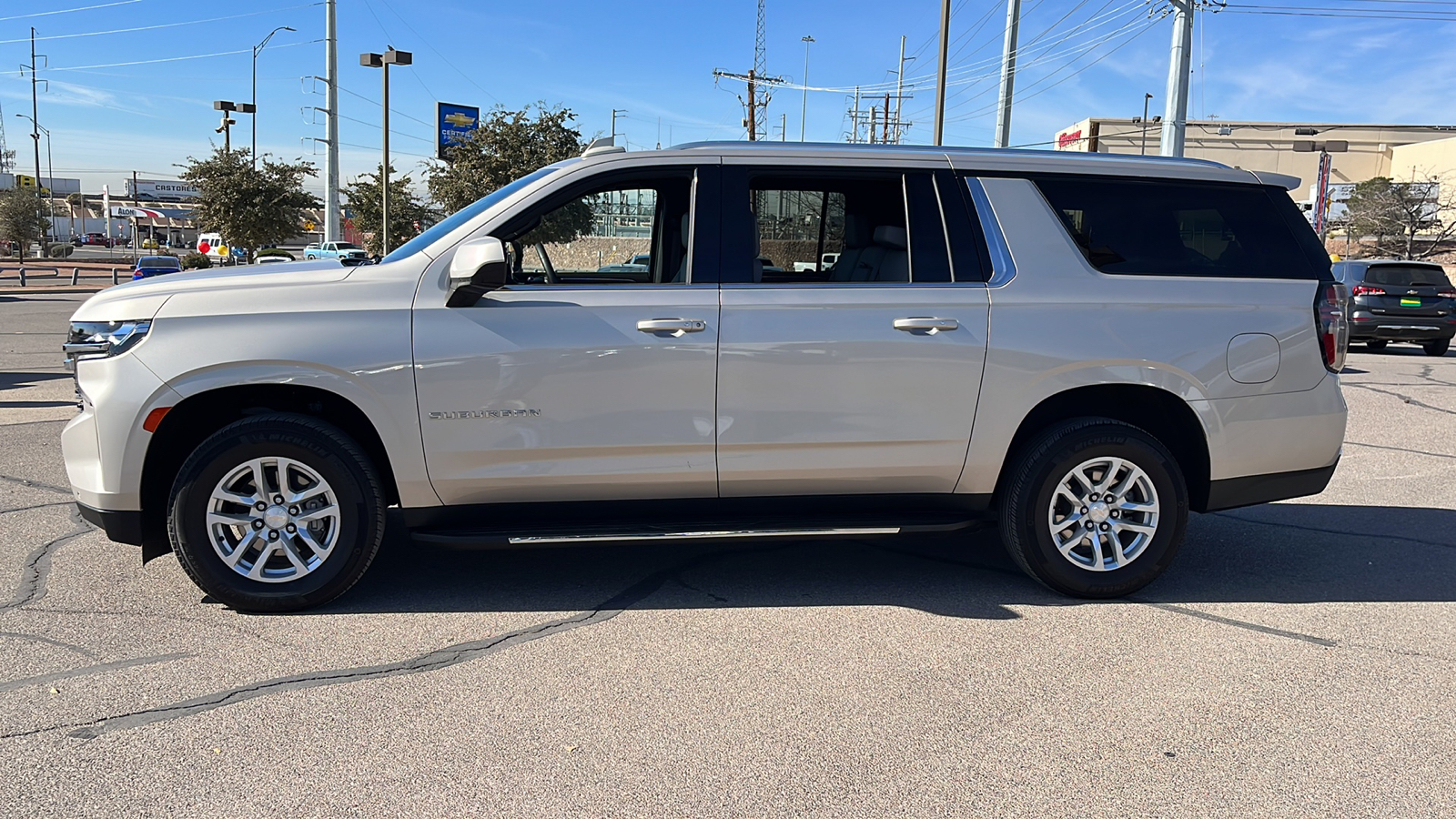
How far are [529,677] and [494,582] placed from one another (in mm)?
1196

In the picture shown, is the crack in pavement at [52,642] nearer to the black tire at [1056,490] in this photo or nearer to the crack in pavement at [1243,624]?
the black tire at [1056,490]

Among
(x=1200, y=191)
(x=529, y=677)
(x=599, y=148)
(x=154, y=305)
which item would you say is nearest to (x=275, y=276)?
(x=154, y=305)

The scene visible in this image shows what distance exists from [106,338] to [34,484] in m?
3.04

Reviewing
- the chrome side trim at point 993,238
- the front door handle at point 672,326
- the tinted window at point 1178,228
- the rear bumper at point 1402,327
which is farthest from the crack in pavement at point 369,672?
the rear bumper at point 1402,327

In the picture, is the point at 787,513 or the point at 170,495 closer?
the point at 170,495

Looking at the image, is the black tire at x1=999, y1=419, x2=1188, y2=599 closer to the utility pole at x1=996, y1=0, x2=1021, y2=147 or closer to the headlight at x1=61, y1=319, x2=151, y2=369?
the headlight at x1=61, y1=319, x2=151, y2=369

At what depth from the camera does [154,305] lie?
425 centimetres

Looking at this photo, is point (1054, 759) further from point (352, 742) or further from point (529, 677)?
point (352, 742)

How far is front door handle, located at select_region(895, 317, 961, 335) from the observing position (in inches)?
178

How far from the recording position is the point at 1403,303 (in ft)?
56.2

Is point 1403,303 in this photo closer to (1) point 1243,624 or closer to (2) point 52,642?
(1) point 1243,624

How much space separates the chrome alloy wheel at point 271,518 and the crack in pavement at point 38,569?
72 cm

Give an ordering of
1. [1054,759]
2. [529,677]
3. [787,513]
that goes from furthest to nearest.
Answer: [787,513] < [529,677] < [1054,759]

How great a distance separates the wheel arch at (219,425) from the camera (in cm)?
435
